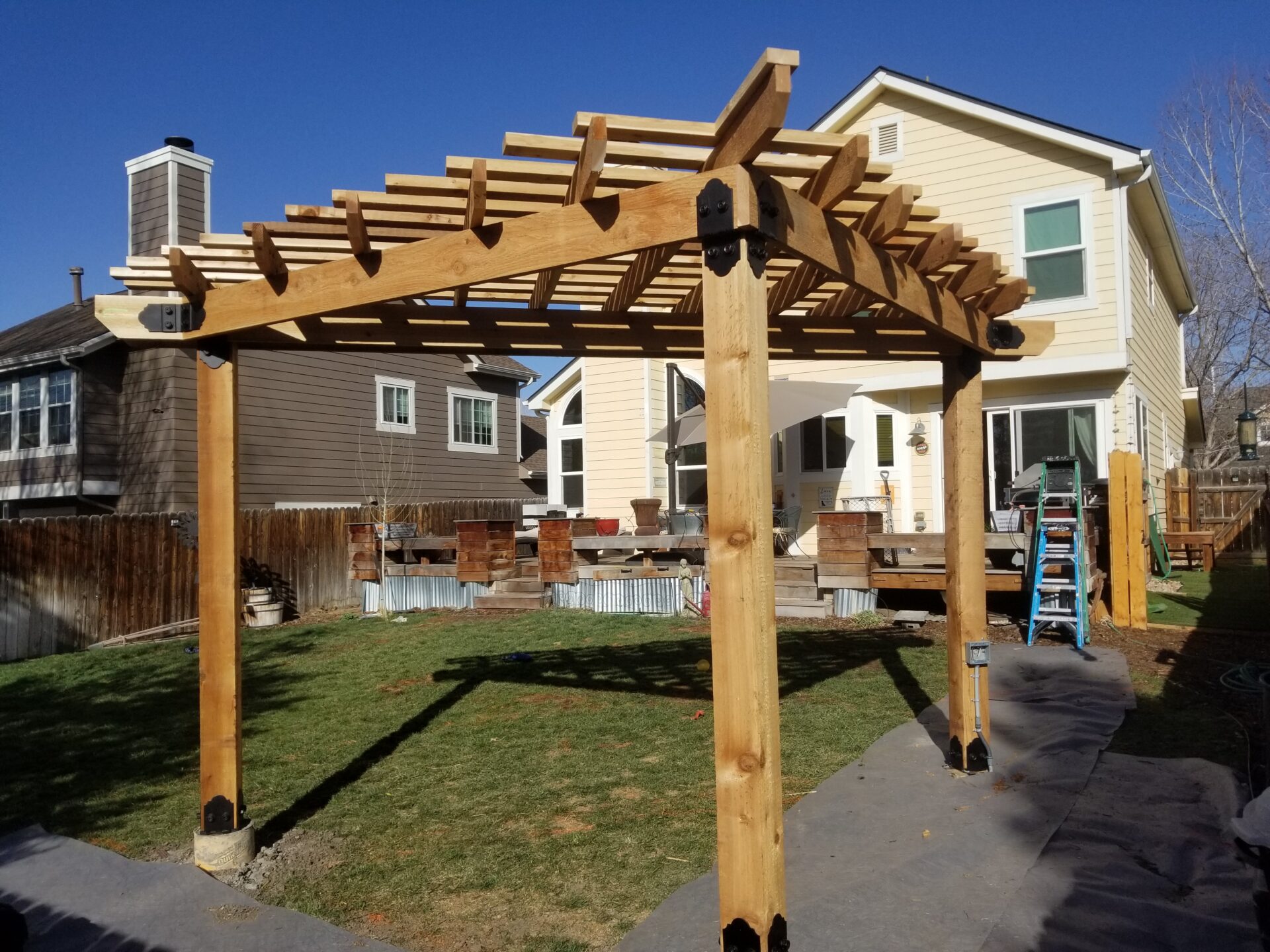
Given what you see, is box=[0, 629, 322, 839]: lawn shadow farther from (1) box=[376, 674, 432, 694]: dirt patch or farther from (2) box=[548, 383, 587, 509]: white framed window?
(2) box=[548, 383, 587, 509]: white framed window

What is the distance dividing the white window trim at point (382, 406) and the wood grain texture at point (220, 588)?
52.5 feet

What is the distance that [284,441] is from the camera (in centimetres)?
1755

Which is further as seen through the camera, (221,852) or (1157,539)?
(1157,539)

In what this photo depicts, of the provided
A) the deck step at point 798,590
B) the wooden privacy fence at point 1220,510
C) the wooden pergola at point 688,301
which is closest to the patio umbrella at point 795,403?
the deck step at point 798,590

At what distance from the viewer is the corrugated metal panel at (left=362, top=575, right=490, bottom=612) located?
12641mm

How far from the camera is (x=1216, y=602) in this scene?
1070cm

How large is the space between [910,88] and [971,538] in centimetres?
969

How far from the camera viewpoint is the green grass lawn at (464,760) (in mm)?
3652

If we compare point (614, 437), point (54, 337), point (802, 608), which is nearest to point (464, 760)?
point (802, 608)

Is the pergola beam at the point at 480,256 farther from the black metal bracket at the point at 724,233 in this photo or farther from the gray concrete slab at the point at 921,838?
the gray concrete slab at the point at 921,838

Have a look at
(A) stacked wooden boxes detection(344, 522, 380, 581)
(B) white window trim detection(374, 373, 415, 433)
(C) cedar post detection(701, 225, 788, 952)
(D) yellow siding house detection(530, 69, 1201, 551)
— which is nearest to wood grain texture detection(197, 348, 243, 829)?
(C) cedar post detection(701, 225, 788, 952)

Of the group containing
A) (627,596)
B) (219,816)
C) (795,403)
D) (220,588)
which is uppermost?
(795,403)

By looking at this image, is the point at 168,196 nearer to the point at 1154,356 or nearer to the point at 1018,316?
the point at 1018,316

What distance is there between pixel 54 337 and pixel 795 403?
14.6m
